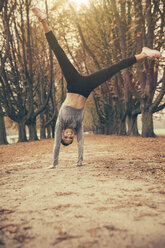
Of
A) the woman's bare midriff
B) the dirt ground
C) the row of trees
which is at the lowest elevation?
the dirt ground

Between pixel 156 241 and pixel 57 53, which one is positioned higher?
pixel 57 53

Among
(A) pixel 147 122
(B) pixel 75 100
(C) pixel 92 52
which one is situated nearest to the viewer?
(B) pixel 75 100

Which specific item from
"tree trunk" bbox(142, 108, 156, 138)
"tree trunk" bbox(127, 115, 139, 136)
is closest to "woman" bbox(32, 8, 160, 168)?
"tree trunk" bbox(142, 108, 156, 138)

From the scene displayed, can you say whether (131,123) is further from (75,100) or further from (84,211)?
(84,211)

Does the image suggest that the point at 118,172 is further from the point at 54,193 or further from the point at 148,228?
the point at 148,228

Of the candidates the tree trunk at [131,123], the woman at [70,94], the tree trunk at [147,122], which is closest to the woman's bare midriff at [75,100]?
the woman at [70,94]

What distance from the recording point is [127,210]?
2.65 metres

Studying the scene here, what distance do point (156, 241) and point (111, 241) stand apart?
0.39 meters

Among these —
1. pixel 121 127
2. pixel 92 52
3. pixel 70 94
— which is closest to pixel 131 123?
pixel 121 127

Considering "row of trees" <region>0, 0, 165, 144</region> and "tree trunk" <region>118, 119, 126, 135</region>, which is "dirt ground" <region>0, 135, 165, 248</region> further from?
"tree trunk" <region>118, 119, 126, 135</region>

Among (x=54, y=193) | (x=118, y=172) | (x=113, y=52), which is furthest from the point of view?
(x=113, y=52)

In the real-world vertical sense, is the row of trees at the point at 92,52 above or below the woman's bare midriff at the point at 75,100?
above

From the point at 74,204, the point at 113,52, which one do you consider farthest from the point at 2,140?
the point at 74,204

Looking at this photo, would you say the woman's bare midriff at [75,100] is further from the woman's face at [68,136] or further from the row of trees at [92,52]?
the row of trees at [92,52]
